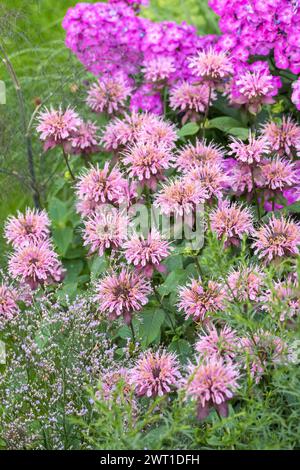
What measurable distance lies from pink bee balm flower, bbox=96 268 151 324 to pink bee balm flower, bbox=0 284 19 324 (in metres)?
0.35

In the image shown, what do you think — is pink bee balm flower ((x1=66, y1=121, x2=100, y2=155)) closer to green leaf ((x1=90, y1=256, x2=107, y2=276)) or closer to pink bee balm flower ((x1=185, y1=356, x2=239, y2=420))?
green leaf ((x1=90, y1=256, x2=107, y2=276))

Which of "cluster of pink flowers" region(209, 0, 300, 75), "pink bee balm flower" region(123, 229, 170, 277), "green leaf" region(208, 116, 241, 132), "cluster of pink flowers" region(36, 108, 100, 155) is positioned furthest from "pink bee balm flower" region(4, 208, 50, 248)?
"cluster of pink flowers" region(209, 0, 300, 75)

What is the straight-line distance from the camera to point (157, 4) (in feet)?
19.0

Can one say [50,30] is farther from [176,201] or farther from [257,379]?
[257,379]

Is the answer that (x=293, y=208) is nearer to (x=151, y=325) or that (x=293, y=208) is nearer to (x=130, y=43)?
(x=151, y=325)

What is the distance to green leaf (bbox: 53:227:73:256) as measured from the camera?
11.3ft

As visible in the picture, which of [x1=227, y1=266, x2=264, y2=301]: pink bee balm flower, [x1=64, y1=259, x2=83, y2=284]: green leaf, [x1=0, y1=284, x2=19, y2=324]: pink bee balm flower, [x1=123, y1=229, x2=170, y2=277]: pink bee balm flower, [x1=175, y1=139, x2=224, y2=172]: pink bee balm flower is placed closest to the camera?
[x1=227, y1=266, x2=264, y2=301]: pink bee balm flower

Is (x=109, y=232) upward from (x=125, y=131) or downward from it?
downward

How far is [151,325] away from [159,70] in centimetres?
120

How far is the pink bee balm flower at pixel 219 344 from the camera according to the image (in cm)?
221

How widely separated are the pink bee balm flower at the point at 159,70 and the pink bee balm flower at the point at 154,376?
4.73ft

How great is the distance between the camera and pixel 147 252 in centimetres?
248

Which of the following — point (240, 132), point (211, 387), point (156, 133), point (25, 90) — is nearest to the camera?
point (211, 387)

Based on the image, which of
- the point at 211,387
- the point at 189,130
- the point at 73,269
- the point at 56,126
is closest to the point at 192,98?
the point at 189,130
